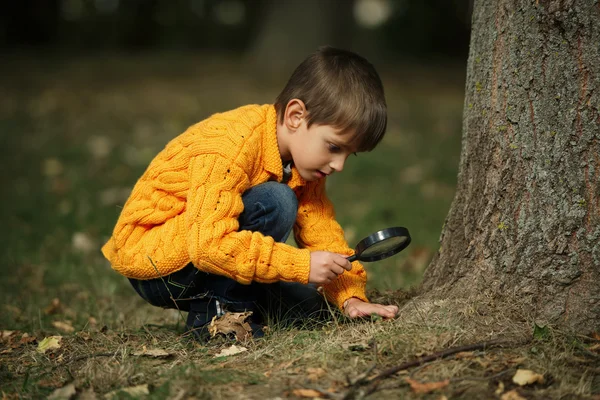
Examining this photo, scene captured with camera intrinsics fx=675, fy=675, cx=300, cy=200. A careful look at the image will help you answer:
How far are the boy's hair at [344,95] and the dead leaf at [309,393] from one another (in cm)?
103

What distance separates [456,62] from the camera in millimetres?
12484

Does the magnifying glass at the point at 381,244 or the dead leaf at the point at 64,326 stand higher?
the magnifying glass at the point at 381,244

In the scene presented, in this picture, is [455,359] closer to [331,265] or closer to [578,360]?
[578,360]

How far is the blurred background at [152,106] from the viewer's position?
193 inches

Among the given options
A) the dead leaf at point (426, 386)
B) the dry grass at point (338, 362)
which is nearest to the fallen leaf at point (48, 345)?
the dry grass at point (338, 362)

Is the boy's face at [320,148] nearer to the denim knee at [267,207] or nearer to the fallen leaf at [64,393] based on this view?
the denim knee at [267,207]

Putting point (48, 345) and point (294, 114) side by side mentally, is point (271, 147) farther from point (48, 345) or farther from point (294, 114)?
point (48, 345)

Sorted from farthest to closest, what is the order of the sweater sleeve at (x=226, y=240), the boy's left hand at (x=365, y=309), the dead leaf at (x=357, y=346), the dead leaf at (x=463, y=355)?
1. the boy's left hand at (x=365, y=309)
2. the sweater sleeve at (x=226, y=240)
3. the dead leaf at (x=357, y=346)
4. the dead leaf at (x=463, y=355)

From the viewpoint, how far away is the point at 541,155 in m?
2.47

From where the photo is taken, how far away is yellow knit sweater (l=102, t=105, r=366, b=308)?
255cm

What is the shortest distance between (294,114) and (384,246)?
0.66m

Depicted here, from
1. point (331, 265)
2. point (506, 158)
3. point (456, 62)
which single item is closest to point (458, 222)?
point (506, 158)

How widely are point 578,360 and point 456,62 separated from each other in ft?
35.5

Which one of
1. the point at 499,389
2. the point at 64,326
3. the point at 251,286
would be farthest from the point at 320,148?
the point at 64,326
